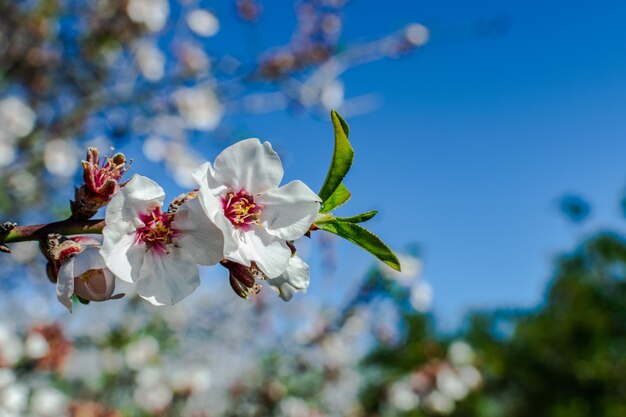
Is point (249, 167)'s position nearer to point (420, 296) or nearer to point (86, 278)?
point (86, 278)

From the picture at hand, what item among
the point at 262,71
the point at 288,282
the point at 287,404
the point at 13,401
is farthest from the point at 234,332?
the point at 288,282

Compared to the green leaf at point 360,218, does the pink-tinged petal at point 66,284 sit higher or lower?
lower

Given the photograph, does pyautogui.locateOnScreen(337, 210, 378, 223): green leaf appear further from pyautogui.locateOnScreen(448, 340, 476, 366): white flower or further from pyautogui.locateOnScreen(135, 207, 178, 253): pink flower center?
pyautogui.locateOnScreen(448, 340, 476, 366): white flower

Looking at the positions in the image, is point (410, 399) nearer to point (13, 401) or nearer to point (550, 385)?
point (13, 401)

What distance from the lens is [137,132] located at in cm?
336

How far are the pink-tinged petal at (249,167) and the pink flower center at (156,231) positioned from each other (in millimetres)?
81

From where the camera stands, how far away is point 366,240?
631mm

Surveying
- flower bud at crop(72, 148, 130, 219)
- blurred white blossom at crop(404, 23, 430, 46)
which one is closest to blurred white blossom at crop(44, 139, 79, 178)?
blurred white blossom at crop(404, 23, 430, 46)

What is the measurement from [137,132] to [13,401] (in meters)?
1.89

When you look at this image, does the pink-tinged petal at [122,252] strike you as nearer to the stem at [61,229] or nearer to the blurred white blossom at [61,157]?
the stem at [61,229]

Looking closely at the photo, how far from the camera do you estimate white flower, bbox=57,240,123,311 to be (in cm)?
58

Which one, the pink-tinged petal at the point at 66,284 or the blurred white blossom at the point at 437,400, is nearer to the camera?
the pink-tinged petal at the point at 66,284

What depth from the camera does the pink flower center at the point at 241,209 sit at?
0.66 m

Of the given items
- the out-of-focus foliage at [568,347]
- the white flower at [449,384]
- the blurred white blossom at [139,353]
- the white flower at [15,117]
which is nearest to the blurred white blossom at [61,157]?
the white flower at [15,117]
